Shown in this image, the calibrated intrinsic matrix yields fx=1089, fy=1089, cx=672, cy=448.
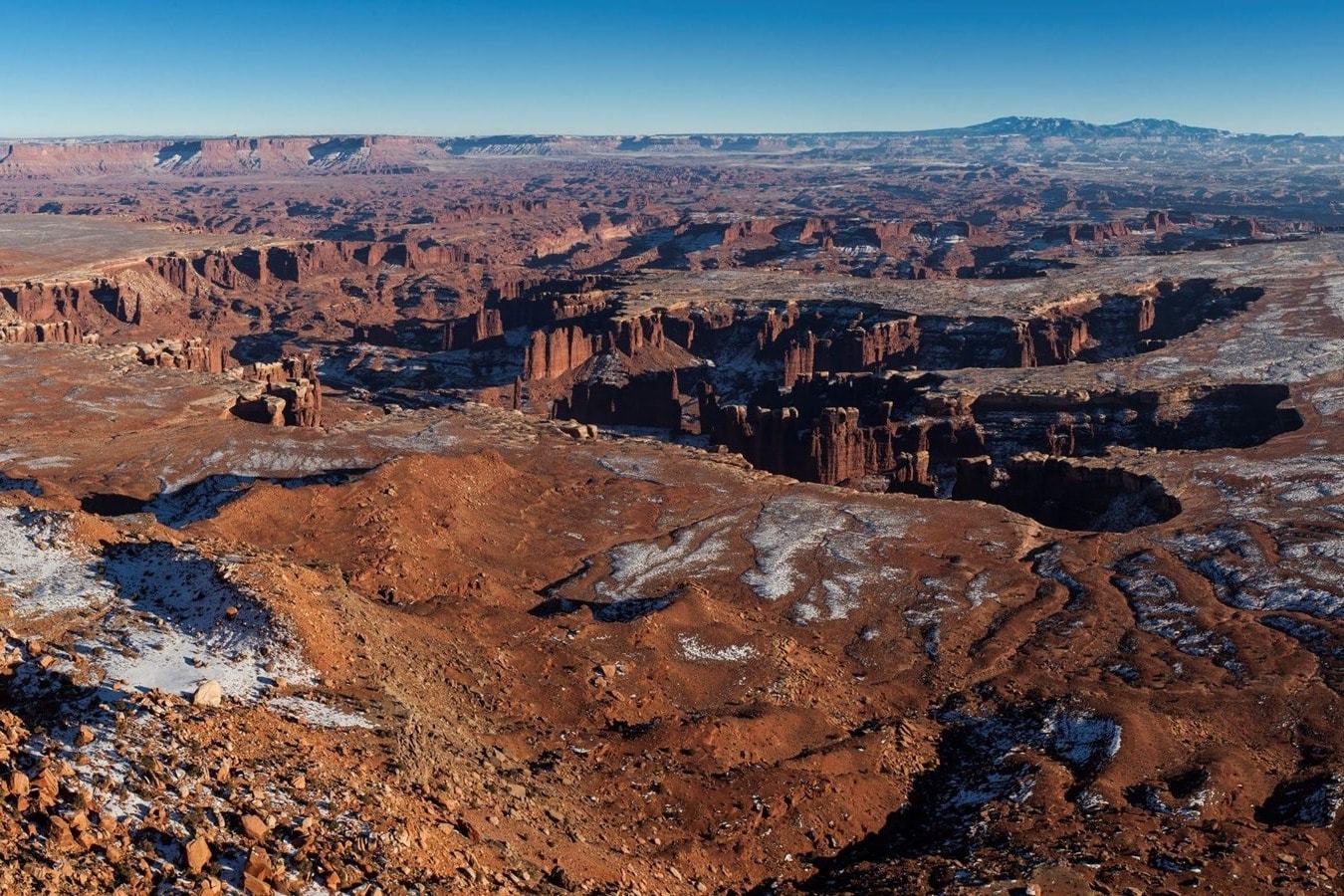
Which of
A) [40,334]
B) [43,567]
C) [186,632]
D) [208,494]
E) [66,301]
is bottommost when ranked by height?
[208,494]

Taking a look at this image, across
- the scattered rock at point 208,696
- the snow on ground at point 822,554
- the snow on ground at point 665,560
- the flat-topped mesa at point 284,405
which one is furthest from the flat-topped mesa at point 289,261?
the scattered rock at point 208,696

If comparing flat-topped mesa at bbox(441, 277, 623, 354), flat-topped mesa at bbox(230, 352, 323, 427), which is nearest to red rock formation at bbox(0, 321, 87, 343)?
flat-topped mesa at bbox(230, 352, 323, 427)

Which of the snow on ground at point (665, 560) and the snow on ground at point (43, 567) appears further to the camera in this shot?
the snow on ground at point (665, 560)

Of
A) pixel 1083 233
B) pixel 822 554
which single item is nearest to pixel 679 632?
pixel 822 554

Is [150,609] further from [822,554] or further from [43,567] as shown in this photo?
[822,554]

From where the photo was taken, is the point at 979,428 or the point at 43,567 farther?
the point at 979,428

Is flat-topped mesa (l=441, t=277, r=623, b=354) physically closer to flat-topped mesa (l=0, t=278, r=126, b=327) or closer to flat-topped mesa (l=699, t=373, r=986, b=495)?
flat-topped mesa (l=0, t=278, r=126, b=327)

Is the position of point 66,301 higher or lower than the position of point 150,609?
higher

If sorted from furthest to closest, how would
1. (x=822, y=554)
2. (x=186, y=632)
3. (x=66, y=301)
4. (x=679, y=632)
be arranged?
(x=66, y=301) → (x=822, y=554) → (x=679, y=632) → (x=186, y=632)

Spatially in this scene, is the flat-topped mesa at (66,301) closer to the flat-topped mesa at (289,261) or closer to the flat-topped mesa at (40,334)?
the flat-topped mesa at (289,261)

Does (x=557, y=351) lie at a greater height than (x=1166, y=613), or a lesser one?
greater

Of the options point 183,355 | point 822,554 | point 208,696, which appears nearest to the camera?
point 208,696

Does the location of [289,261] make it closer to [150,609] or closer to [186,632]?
[150,609]

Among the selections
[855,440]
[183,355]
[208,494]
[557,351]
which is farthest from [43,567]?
[557,351]
